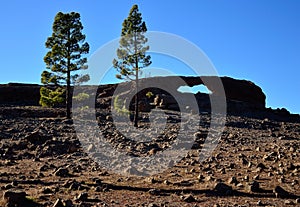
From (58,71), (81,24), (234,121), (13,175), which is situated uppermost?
(81,24)

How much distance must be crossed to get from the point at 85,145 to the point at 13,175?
8.04 metres

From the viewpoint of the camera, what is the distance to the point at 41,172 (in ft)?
47.6

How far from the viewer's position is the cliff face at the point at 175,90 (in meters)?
53.5

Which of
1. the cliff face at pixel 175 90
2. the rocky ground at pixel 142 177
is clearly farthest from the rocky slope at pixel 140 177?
the cliff face at pixel 175 90

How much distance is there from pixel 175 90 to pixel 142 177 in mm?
40794

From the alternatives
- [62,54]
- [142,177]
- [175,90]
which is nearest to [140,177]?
[142,177]

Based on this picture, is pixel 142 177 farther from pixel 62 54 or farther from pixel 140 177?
pixel 62 54

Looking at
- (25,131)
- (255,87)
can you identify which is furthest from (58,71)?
(255,87)

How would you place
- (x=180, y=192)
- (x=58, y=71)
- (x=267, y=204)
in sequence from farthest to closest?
(x=58, y=71) < (x=180, y=192) < (x=267, y=204)

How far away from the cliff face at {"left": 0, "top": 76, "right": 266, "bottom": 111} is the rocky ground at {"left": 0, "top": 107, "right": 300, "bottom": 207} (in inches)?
1079

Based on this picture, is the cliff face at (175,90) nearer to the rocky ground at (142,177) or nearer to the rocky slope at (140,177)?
the rocky slope at (140,177)

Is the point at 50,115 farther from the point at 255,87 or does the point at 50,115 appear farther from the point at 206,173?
the point at 255,87

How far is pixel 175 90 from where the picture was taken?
53.7 meters

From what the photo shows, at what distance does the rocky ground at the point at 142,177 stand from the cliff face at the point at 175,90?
89.9 feet
